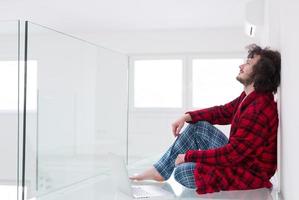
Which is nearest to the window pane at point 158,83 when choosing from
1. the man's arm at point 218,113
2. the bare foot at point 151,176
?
the man's arm at point 218,113

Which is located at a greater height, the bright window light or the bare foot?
the bright window light

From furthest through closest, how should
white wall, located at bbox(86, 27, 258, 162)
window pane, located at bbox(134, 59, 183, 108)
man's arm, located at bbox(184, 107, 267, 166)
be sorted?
1. window pane, located at bbox(134, 59, 183, 108)
2. white wall, located at bbox(86, 27, 258, 162)
3. man's arm, located at bbox(184, 107, 267, 166)

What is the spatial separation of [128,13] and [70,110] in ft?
8.59

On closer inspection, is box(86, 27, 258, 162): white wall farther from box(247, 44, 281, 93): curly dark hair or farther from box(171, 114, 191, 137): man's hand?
box(247, 44, 281, 93): curly dark hair

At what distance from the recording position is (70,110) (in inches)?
103

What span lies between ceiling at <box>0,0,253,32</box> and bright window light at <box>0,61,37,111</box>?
2009mm

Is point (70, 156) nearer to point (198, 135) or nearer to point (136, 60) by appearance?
point (198, 135)

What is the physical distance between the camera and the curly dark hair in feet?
6.28

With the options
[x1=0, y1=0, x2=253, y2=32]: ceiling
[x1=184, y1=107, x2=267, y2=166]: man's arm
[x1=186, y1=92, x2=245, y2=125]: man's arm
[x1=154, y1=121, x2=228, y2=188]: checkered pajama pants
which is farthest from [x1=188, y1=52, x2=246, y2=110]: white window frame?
[x1=184, y1=107, x2=267, y2=166]: man's arm

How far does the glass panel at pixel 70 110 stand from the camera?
2.07m

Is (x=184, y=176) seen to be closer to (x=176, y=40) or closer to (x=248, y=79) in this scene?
(x=248, y=79)

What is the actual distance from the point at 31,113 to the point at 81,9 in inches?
118

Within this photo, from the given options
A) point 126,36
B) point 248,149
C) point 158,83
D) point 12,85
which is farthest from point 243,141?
point 126,36

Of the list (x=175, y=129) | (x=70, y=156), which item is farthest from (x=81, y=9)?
(x=175, y=129)
